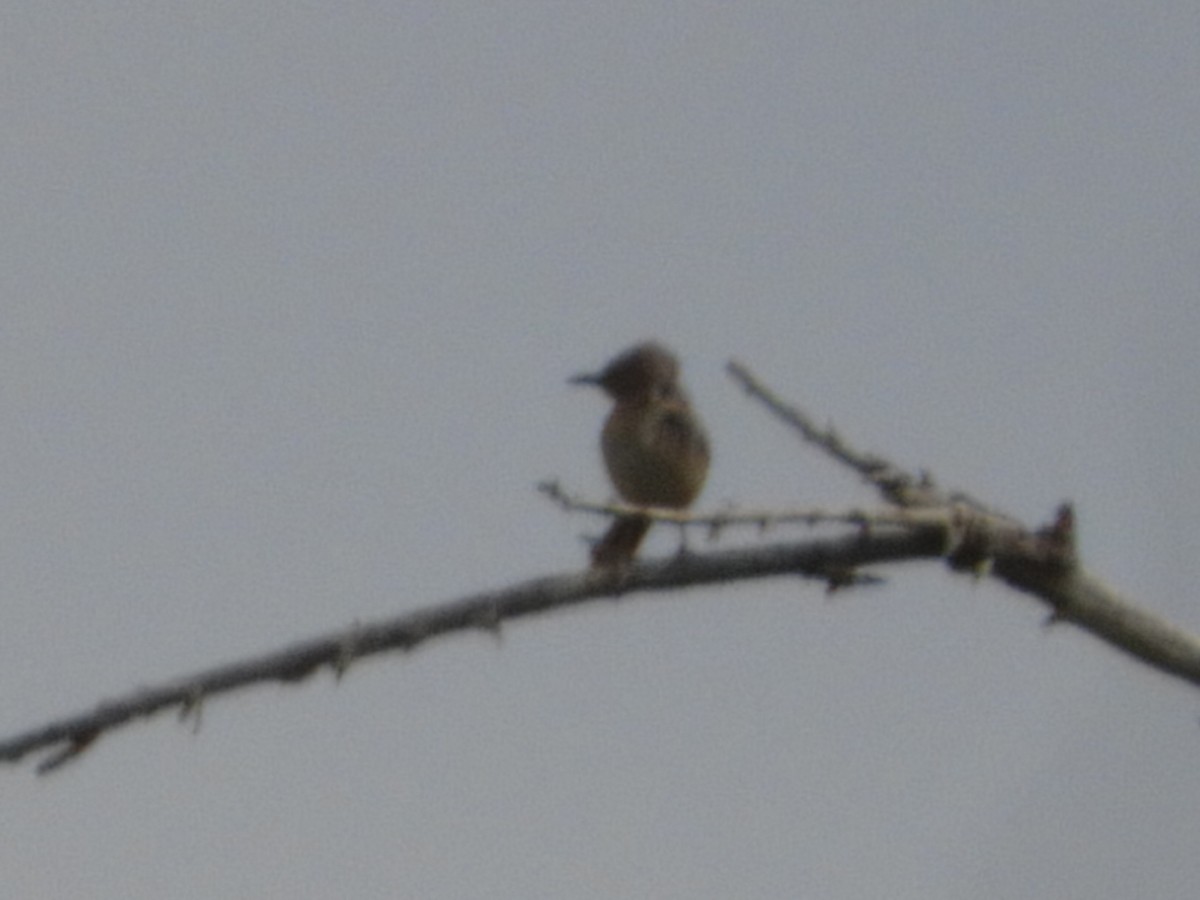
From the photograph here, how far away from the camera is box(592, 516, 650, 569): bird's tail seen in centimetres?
500

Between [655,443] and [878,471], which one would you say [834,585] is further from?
[655,443]

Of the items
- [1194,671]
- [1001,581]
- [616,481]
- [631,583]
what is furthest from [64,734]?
[616,481]

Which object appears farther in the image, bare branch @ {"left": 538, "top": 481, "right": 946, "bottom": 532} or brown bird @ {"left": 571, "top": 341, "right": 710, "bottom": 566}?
brown bird @ {"left": 571, "top": 341, "right": 710, "bottom": 566}

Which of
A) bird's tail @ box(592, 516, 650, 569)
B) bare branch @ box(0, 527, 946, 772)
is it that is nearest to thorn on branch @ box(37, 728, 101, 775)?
bare branch @ box(0, 527, 946, 772)

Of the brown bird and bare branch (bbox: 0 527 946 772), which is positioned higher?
the brown bird

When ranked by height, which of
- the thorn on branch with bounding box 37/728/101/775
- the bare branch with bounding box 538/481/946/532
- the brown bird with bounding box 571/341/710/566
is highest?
the brown bird with bounding box 571/341/710/566

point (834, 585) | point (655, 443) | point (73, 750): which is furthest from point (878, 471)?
point (655, 443)

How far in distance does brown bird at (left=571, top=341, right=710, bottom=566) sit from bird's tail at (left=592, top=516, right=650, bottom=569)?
1.56 m

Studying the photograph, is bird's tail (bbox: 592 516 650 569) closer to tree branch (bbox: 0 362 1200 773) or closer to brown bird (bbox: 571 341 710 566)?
tree branch (bbox: 0 362 1200 773)

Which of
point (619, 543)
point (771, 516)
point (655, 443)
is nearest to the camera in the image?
point (771, 516)

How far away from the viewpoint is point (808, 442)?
15.5ft

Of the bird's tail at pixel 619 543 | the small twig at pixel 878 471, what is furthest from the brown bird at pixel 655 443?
the small twig at pixel 878 471

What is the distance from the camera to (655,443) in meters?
7.86

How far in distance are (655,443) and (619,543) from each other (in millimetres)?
2242
